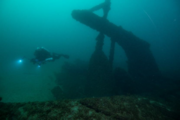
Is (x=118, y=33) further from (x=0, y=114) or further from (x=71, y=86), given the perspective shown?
(x=0, y=114)

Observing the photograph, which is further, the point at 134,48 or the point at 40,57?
the point at 134,48

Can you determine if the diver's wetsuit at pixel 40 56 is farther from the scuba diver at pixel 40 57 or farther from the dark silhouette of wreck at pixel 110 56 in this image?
the dark silhouette of wreck at pixel 110 56

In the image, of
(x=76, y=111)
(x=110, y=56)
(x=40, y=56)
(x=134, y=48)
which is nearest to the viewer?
(x=76, y=111)

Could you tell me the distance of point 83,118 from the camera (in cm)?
117

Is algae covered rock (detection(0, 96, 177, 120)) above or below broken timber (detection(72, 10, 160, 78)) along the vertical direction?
below

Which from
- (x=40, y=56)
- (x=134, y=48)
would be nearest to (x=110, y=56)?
(x=134, y=48)

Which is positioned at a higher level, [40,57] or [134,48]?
[134,48]

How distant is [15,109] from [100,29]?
22.8 feet

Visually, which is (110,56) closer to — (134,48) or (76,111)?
(134,48)

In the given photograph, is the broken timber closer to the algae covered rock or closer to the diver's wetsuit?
the diver's wetsuit

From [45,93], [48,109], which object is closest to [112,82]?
[48,109]

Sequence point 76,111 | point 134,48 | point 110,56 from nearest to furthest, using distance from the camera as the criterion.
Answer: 1. point 76,111
2. point 110,56
3. point 134,48

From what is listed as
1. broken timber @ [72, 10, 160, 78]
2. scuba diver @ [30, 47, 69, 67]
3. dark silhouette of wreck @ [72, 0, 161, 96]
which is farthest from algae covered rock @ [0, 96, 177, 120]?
scuba diver @ [30, 47, 69, 67]

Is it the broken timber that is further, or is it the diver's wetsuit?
the diver's wetsuit
